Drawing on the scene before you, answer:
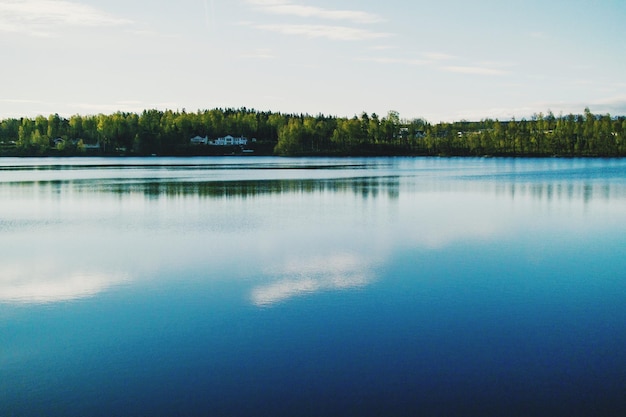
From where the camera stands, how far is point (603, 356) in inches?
267

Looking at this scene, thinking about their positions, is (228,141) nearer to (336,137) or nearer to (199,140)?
(199,140)

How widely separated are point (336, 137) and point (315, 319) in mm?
98555

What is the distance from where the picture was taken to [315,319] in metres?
8.20

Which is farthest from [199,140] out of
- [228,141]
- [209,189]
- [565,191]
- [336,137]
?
[565,191]

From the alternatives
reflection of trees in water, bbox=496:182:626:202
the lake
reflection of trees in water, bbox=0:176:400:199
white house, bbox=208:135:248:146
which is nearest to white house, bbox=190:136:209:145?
white house, bbox=208:135:248:146

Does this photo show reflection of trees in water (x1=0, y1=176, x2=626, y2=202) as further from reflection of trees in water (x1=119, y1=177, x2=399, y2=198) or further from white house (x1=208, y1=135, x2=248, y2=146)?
white house (x1=208, y1=135, x2=248, y2=146)

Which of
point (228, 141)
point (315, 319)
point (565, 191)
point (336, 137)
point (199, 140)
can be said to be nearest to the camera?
point (315, 319)

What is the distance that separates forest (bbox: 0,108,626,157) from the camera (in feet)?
319

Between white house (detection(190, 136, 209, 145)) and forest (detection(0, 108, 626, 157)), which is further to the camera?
white house (detection(190, 136, 209, 145))

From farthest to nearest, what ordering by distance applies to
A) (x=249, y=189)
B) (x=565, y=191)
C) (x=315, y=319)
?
(x=249, y=189), (x=565, y=191), (x=315, y=319)

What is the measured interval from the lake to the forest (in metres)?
84.9

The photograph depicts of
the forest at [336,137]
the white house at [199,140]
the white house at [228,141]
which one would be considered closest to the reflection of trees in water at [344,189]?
the forest at [336,137]

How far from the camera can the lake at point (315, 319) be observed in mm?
5855

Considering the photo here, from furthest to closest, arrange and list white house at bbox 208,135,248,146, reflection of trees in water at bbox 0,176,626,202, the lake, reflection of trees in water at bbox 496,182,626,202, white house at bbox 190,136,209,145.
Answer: white house at bbox 208,135,248,146, white house at bbox 190,136,209,145, reflection of trees in water at bbox 0,176,626,202, reflection of trees in water at bbox 496,182,626,202, the lake
